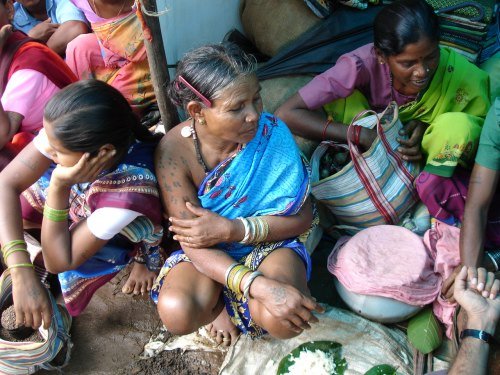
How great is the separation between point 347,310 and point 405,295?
301mm

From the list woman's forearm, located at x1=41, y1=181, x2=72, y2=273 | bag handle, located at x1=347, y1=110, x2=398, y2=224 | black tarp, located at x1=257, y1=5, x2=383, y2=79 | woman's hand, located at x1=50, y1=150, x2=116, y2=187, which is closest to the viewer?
woman's hand, located at x1=50, y1=150, x2=116, y2=187

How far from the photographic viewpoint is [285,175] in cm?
214

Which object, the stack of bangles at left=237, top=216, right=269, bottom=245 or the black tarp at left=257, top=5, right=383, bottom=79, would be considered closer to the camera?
the stack of bangles at left=237, top=216, right=269, bottom=245

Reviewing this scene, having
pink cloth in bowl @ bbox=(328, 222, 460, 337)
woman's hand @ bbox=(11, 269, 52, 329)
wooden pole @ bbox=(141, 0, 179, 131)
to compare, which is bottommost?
pink cloth in bowl @ bbox=(328, 222, 460, 337)

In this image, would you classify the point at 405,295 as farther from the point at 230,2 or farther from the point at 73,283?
the point at 230,2

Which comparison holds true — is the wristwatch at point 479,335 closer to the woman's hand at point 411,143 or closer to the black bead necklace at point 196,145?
the woman's hand at point 411,143

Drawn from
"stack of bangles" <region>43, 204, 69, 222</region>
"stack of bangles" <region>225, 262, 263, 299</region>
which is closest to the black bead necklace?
"stack of bangles" <region>225, 262, 263, 299</region>

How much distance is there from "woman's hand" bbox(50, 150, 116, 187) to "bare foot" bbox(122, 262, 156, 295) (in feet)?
2.72

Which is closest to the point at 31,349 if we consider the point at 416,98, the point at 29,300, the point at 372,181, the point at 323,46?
the point at 29,300

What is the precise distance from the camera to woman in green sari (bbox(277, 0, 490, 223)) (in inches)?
91.5

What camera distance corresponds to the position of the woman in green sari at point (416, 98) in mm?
2324

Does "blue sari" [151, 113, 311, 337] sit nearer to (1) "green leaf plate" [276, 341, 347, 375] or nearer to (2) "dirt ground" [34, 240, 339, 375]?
(1) "green leaf plate" [276, 341, 347, 375]

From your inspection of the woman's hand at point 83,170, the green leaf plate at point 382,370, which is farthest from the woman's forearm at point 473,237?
the woman's hand at point 83,170

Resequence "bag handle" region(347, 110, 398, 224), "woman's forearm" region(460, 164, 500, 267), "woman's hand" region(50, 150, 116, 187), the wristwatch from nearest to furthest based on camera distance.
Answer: the wristwatch, "woman's hand" region(50, 150, 116, 187), "woman's forearm" region(460, 164, 500, 267), "bag handle" region(347, 110, 398, 224)
